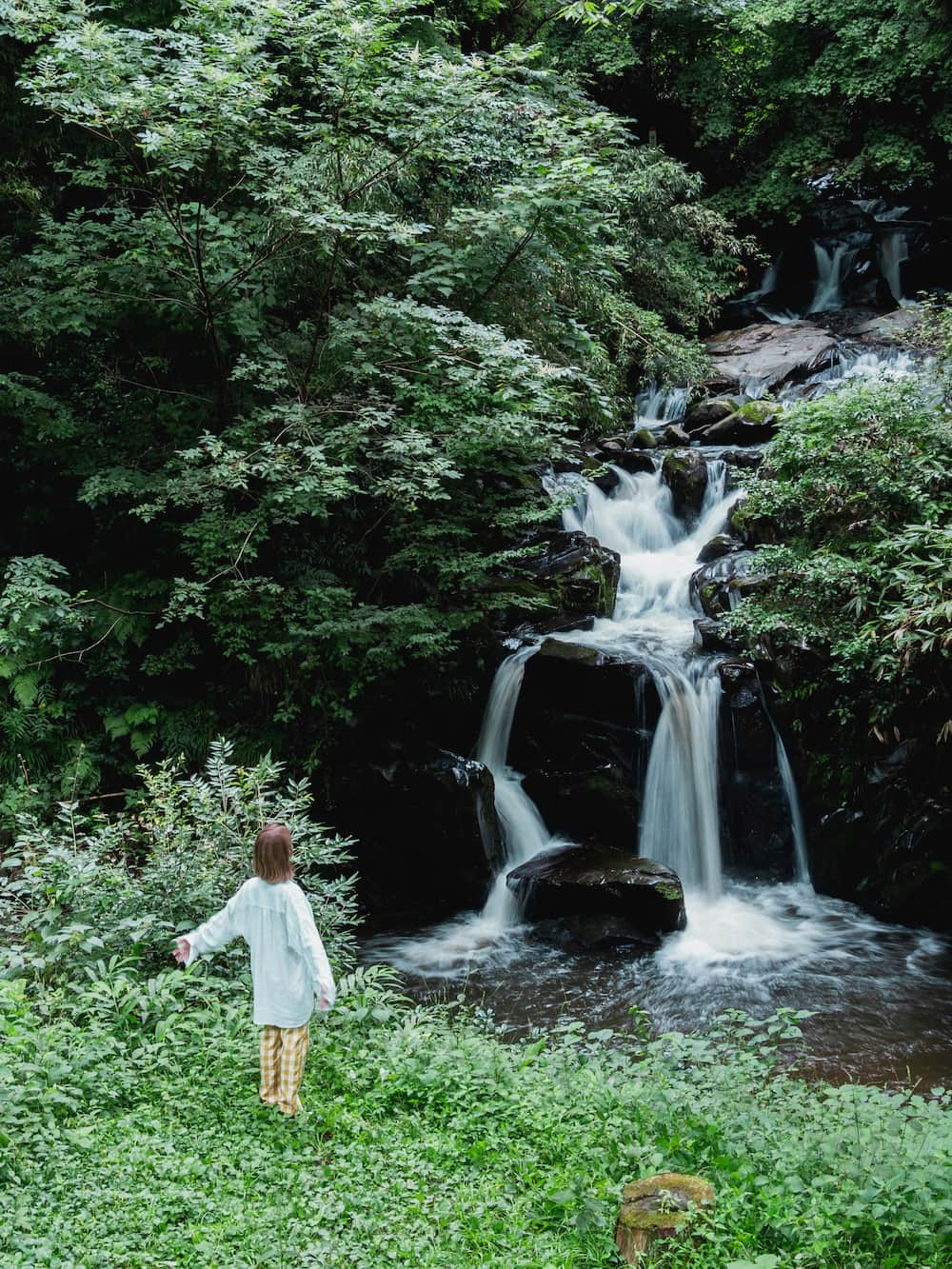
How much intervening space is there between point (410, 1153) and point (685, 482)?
400 inches

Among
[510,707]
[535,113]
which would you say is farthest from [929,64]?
[510,707]

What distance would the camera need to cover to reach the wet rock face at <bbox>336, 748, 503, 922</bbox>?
9031 mm

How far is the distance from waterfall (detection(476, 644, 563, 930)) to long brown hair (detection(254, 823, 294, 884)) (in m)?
4.99

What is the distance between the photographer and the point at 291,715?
9.09 meters

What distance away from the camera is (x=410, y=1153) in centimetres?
377

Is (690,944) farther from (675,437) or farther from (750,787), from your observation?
(675,437)

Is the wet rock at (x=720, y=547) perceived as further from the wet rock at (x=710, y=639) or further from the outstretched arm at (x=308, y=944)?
the outstretched arm at (x=308, y=944)

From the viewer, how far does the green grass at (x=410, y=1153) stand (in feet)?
10.3

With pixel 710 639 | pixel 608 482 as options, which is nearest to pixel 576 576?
pixel 710 639

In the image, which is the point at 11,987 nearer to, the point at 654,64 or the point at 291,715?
the point at 291,715

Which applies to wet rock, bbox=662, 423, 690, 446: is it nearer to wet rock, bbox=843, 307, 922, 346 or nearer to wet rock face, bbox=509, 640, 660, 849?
wet rock, bbox=843, 307, 922, 346

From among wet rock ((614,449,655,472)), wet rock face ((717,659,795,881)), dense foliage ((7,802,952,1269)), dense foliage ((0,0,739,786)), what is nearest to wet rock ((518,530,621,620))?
dense foliage ((0,0,739,786))

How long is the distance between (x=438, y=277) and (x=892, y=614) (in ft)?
16.2

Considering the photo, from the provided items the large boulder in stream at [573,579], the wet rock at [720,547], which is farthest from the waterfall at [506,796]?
the wet rock at [720,547]
